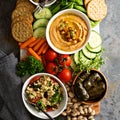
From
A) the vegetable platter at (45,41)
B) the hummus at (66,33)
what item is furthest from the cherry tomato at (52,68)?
the hummus at (66,33)

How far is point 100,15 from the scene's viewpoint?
8.41 ft

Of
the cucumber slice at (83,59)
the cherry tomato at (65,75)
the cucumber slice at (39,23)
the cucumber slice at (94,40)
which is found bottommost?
the cherry tomato at (65,75)

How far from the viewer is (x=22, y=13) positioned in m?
2.57

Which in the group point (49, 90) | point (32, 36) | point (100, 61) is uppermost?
point (32, 36)

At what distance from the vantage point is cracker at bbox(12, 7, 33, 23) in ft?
8.34

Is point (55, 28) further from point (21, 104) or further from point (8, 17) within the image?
point (21, 104)

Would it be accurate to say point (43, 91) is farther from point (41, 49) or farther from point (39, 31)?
point (39, 31)

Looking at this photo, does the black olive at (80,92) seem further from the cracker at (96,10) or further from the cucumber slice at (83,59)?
the cracker at (96,10)

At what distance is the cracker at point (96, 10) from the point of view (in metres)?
2.55

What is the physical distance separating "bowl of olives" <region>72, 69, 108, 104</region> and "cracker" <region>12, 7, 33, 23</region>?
0.49m

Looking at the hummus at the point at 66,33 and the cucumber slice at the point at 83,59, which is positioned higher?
the hummus at the point at 66,33

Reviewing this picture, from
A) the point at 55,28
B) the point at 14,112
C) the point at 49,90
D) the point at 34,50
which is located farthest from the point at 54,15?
the point at 14,112

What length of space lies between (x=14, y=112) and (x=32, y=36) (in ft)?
1.67

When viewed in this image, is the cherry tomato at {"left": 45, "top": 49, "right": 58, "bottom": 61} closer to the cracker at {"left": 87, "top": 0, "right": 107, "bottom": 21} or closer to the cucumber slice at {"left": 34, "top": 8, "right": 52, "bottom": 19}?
the cucumber slice at {"left": 34, "top": 8, "right": 52, "bottom": 19}
